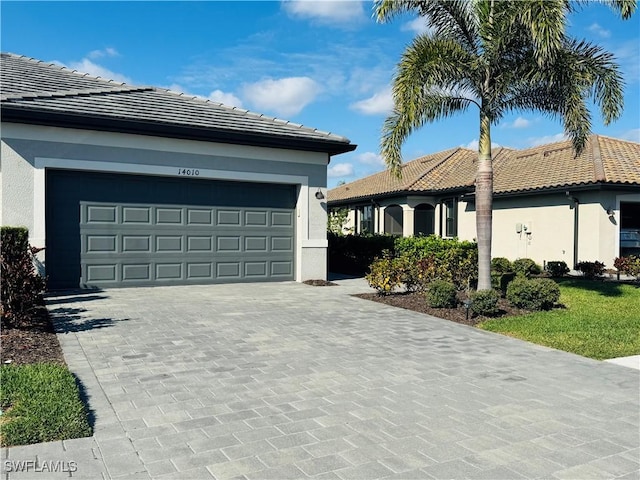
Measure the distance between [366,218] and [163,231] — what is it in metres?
19.0

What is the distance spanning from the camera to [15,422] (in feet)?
13.1

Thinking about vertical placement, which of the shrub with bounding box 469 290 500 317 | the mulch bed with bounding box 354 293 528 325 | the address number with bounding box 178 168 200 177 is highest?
the address number with bounding box 178 168 200 177

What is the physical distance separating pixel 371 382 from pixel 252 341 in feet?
7.54

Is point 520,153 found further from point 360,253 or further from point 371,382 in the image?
point 371,382

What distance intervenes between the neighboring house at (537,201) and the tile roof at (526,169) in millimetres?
52

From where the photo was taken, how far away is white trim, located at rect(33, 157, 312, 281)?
441 inches

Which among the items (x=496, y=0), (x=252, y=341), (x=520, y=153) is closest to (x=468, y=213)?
(x=520, y=153)

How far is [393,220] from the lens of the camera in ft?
91.2

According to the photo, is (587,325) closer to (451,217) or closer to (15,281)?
(15,281)

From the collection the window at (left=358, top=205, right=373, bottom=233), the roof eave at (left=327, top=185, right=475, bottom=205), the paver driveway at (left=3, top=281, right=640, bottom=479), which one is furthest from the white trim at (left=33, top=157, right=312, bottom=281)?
the window at (left=358, top=205, right=373, bottom=233)

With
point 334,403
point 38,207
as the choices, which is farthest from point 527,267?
point 38,207

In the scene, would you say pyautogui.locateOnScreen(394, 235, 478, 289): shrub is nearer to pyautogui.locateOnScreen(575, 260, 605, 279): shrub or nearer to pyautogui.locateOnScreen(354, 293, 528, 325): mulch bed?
pyautogui.locateOnScreen(354, 293, 528, 325): mulch bed

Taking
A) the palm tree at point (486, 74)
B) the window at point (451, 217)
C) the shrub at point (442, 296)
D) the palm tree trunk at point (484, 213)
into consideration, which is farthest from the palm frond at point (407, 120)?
the window at point (451, 217)

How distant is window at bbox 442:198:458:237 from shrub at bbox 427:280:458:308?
14435mm
